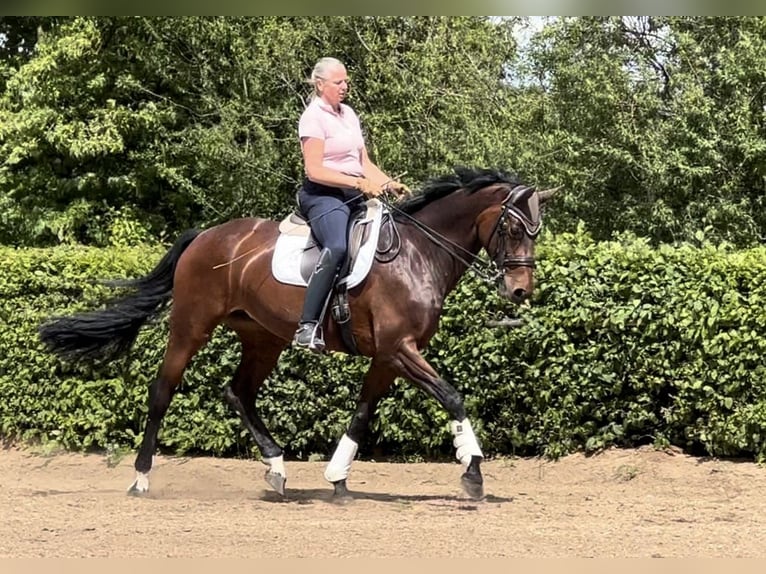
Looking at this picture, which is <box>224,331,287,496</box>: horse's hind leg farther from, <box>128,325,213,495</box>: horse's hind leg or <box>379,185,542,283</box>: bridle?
<box>379,185,542,283</box>: bridle

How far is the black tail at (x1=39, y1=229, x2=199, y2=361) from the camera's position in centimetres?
782

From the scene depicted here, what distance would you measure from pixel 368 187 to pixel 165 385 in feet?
7.64

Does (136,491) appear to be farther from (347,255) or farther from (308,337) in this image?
(347,255)

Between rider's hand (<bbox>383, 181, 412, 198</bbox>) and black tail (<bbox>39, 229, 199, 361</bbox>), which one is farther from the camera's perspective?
black tail (<bbox>39, 229, 199, 361</bbox>)

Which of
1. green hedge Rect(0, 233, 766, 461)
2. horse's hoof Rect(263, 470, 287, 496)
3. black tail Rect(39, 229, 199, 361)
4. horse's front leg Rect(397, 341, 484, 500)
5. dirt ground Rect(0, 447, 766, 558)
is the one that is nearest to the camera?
dirt ground Rect(0, 447, 766, 558)

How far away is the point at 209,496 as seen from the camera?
746 centimetres

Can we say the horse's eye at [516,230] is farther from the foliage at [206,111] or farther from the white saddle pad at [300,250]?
the foliage at [206,111]

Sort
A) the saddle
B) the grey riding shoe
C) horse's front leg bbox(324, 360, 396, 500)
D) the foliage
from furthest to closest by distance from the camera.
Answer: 1. the foliage
2. horse's front leg bbox(324, 360, 396, 500)
3. the saddle
4. the grey riding shoe

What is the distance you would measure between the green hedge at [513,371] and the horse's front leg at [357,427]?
63.1 inches

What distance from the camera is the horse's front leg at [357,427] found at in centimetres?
693

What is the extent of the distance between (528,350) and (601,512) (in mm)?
2097

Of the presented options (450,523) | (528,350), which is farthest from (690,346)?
(450,523)

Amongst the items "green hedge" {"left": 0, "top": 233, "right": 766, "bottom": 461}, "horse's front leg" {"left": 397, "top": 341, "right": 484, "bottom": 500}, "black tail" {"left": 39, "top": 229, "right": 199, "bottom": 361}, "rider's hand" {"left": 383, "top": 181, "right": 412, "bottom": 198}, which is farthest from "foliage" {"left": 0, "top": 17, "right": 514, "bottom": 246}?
"horse's front leg" {"left": 397, "top": 341, "right": 484, "bottom": 500}

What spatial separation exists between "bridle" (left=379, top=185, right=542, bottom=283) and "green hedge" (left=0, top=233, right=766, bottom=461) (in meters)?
1.62
